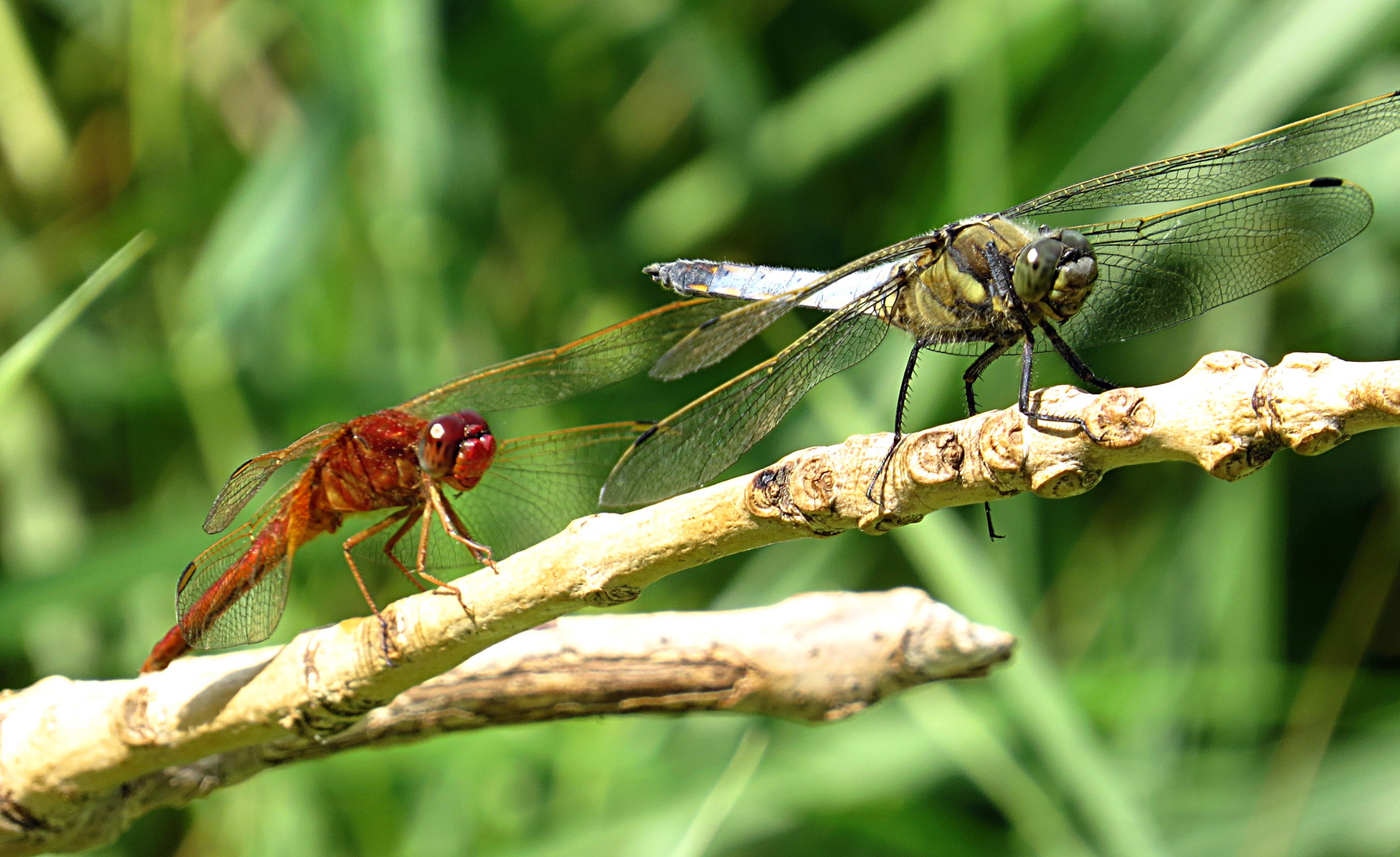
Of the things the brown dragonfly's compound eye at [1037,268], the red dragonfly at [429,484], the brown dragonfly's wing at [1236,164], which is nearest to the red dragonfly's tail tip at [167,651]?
the red dragonfly at [429,484]

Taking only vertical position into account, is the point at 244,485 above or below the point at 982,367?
above

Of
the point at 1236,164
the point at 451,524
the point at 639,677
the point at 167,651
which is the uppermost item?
the point at 1236,164

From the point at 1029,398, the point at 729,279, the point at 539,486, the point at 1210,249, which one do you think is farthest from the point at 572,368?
the point at 1210,249

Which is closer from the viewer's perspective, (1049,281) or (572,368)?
(1049,281)

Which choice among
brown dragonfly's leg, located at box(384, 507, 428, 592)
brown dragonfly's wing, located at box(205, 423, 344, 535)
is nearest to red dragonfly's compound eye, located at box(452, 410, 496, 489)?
brown dragonfly's leg, located at box(384, 507, 428, 592)

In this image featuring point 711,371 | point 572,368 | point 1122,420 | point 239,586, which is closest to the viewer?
point 1122,420

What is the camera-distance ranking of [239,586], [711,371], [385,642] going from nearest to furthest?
[385,642]
[239,586]
[711,371]

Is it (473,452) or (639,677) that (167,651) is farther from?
(639,677)
